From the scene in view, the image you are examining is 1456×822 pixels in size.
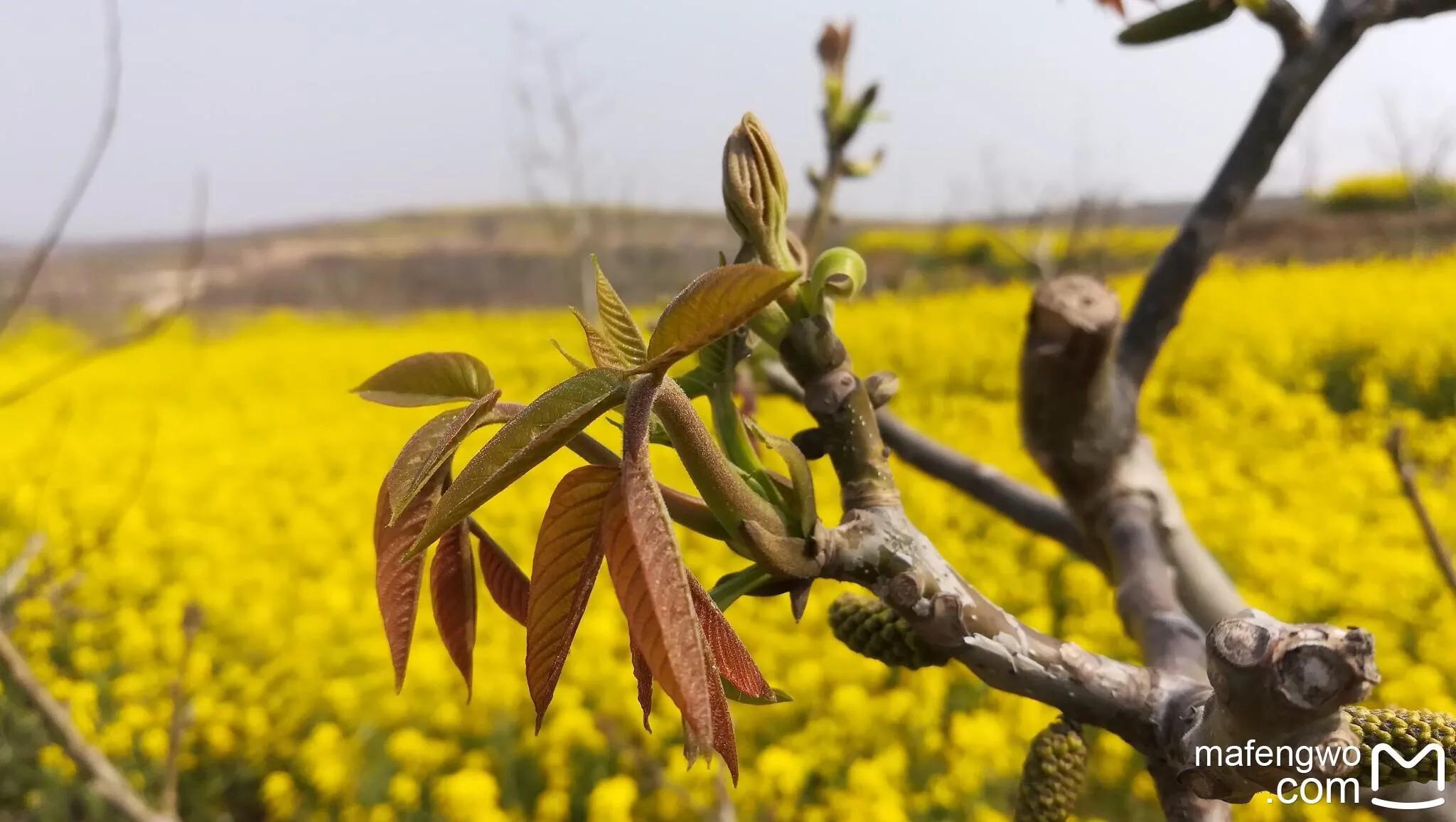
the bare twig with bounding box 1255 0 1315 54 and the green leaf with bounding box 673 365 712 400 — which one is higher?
the bare twig with bounding box 1255 0 1315 54

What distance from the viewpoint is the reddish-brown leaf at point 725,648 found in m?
0.32

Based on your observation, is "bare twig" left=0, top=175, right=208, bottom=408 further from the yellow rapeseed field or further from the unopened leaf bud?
the unopened leaf bud

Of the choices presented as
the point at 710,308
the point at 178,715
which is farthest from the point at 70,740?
the point at 710,308

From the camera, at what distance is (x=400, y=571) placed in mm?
391

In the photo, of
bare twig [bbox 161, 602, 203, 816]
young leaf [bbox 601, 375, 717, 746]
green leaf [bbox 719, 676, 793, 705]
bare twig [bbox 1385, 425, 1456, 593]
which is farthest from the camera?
bare twig [bbox 161, 602, 203, 816]

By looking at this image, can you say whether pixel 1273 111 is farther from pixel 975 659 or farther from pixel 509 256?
pixel 509 256

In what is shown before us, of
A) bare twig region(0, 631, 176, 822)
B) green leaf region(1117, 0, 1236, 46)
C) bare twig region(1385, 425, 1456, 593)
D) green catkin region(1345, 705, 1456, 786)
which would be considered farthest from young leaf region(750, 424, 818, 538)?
bare twig region(0, 631, 176, 822)

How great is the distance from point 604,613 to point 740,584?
132 inches

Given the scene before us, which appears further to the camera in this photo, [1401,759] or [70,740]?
[70,740]

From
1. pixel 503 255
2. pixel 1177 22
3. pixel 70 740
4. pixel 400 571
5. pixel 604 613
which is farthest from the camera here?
pixel 503 255

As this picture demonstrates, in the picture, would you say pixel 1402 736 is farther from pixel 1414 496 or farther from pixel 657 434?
pixel 1414 496

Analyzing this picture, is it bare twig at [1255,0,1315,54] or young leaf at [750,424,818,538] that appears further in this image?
bare twig at [1255,0,1315,54]

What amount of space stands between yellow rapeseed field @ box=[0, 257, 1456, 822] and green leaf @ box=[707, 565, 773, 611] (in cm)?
68

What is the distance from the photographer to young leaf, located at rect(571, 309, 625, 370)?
32cm
